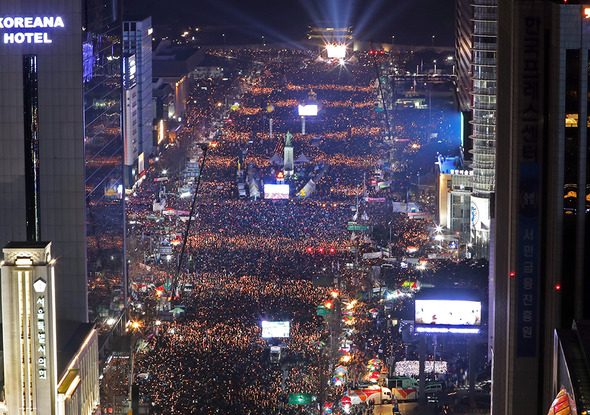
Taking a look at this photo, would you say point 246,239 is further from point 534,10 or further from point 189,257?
point 534,10

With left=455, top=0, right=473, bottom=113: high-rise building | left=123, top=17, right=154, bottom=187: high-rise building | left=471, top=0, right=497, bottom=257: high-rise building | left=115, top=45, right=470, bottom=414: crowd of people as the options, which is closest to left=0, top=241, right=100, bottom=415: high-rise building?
left=115, top=45, right=470, bottom=414: crowd of people

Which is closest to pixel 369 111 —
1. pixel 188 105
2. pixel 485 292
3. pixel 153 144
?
pixel 188 105

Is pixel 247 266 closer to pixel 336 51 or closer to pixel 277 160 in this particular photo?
pixel 277 160

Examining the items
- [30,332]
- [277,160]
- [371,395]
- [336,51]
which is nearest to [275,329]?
[371,395]

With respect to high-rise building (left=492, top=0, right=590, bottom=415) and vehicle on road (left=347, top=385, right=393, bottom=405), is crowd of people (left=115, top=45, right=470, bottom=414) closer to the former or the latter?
vehicle on road (left=347, top=385, right=393, bottom=405)

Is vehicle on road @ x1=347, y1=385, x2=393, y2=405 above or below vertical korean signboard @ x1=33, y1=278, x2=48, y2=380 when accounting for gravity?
below

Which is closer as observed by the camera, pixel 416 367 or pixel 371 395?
pixel 371 395

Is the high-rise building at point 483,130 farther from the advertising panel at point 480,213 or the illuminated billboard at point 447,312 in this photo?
the illuminated billboard at point 447,312
